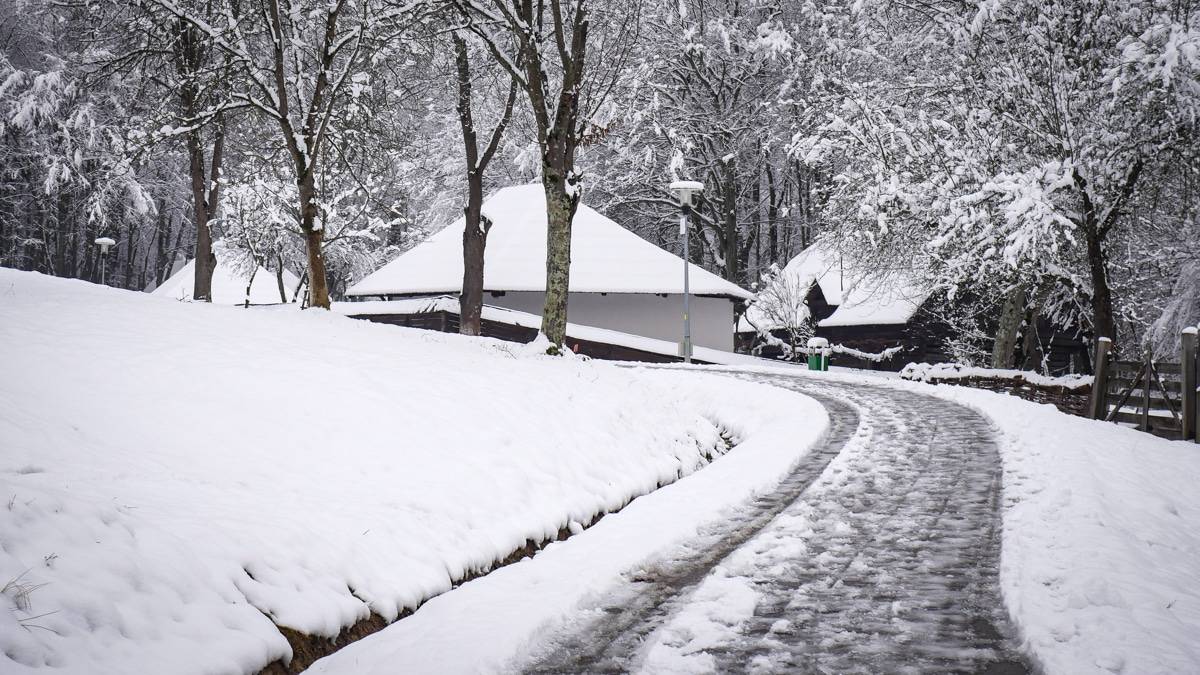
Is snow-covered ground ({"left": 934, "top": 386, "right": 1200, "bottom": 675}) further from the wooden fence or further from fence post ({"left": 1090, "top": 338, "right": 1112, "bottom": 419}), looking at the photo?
fence post ({"left": 1090, "top": 338, "right": 1112, "bottom": 419})

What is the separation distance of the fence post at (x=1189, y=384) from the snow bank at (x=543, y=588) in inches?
256

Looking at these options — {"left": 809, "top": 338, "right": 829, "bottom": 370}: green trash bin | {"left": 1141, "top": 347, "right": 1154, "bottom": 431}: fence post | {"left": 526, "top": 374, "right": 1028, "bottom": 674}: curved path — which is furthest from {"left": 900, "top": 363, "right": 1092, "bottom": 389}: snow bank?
{"left": 526, "top": 374, "right": 1028, "bottom": 674}: curved path

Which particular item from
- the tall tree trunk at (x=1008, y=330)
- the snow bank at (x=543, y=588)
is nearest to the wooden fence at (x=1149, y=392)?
the tall tree trunk at (x=1008, y=330)

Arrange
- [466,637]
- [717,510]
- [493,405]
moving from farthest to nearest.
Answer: [493,405] < [717,510] < [466,637]

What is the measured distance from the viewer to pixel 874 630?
3.91 m

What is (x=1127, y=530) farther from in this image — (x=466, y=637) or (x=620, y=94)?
(x=620, y=94)

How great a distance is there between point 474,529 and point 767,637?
7.49 feet

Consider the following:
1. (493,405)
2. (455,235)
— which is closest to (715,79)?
(455,235)

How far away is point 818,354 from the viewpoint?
26.8 metres

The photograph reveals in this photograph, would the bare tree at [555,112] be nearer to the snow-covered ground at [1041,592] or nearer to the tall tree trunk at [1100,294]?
the snow-covered ground at [1041,592]

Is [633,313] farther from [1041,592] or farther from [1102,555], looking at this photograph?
[1041,592]

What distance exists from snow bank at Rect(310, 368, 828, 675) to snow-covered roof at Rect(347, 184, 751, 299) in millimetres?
20116

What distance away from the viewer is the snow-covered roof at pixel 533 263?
2798 centimetres

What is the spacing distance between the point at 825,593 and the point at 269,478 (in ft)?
11.2
